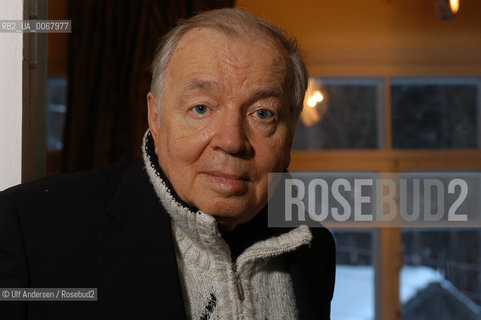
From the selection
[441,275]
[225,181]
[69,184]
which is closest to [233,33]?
[225,181]

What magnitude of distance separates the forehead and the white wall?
0.25 metres

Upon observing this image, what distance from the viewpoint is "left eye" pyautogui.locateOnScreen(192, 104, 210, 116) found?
38.9 inches

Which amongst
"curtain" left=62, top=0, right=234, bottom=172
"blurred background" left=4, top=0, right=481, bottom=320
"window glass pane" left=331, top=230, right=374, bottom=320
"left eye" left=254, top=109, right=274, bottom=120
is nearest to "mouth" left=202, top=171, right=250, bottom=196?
"left eye" left=254, top=109, right=274, bottom=120

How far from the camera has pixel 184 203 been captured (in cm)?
100

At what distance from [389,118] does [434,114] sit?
0.95 ft

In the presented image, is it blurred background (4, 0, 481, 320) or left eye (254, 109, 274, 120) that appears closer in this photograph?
left eye (254, 109, 274, 120)

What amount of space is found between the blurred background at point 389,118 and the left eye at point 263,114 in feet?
8.53

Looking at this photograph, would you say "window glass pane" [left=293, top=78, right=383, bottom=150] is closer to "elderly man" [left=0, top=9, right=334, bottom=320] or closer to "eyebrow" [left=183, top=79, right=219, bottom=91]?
"elderly man" [left=0, top=9, right=334, bottom=320]

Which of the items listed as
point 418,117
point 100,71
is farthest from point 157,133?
point 418,117

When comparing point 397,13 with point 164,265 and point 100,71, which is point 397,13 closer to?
point 100,71

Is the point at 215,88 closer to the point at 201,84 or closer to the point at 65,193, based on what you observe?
the point at 201,84

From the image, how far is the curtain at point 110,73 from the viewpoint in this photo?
3.18 metres

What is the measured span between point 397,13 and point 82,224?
3080 mm

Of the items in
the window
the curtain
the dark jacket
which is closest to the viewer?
the dark jacket
